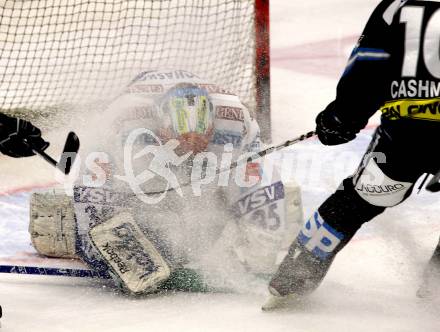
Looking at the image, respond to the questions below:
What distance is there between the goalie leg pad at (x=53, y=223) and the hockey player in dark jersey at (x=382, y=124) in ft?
2.99

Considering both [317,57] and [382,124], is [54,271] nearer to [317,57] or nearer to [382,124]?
[382,124]

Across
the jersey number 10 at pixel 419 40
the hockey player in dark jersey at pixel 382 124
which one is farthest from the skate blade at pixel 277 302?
the jersey number 10 at pixel 419 40

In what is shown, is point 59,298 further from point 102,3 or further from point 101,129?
point 102,3

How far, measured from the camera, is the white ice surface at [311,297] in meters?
2.85

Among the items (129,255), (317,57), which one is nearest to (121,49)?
(317,57)

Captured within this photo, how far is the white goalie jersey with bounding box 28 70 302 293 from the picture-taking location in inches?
131

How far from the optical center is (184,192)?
353 cm

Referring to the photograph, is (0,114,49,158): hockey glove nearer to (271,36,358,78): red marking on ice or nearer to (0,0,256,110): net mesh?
(0,0,256,110): net mesh

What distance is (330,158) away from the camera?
455 centimetres

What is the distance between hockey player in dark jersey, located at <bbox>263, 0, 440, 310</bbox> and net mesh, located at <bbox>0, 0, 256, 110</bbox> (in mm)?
1845

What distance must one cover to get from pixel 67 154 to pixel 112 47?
2225 millimetres

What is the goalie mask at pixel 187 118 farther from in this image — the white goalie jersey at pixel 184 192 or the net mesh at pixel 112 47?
the net mesh at pixel 112 47

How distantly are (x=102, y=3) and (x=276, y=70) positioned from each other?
1.15 m

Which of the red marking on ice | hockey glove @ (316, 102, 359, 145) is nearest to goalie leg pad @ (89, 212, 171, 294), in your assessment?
hockey glove @ (316, 102, 359, 145)
